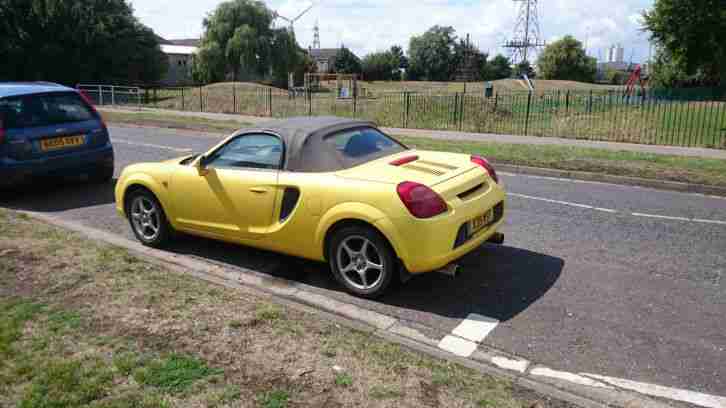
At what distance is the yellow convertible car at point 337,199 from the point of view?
15.0ft

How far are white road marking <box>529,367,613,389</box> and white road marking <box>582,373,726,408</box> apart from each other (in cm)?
7

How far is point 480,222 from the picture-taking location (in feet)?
16.6

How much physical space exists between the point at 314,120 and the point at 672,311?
3.45 m

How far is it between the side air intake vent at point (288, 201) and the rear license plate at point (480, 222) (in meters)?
1.47

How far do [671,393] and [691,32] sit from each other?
3356 cm

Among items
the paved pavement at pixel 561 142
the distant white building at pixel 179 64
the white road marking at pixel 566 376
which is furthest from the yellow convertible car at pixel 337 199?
the distant white building at pixel 179 64

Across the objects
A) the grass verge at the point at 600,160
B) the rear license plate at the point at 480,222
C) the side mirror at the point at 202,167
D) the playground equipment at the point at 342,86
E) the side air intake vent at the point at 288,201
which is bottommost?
the grass verge at the point at 600,160

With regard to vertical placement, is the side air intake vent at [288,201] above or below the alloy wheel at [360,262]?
above

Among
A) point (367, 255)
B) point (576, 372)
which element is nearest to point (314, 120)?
point (367, 255)

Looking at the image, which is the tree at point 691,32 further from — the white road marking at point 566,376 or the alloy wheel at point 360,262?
the white road marking at point 566,376

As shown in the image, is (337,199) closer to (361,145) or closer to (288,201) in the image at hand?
(288,201)

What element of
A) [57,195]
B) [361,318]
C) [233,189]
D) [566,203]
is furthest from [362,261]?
[57,195]

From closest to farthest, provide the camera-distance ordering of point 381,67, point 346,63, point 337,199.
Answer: point 337,199, point 346,63, point 381,67

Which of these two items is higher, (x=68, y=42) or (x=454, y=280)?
(x=68, y=42)
